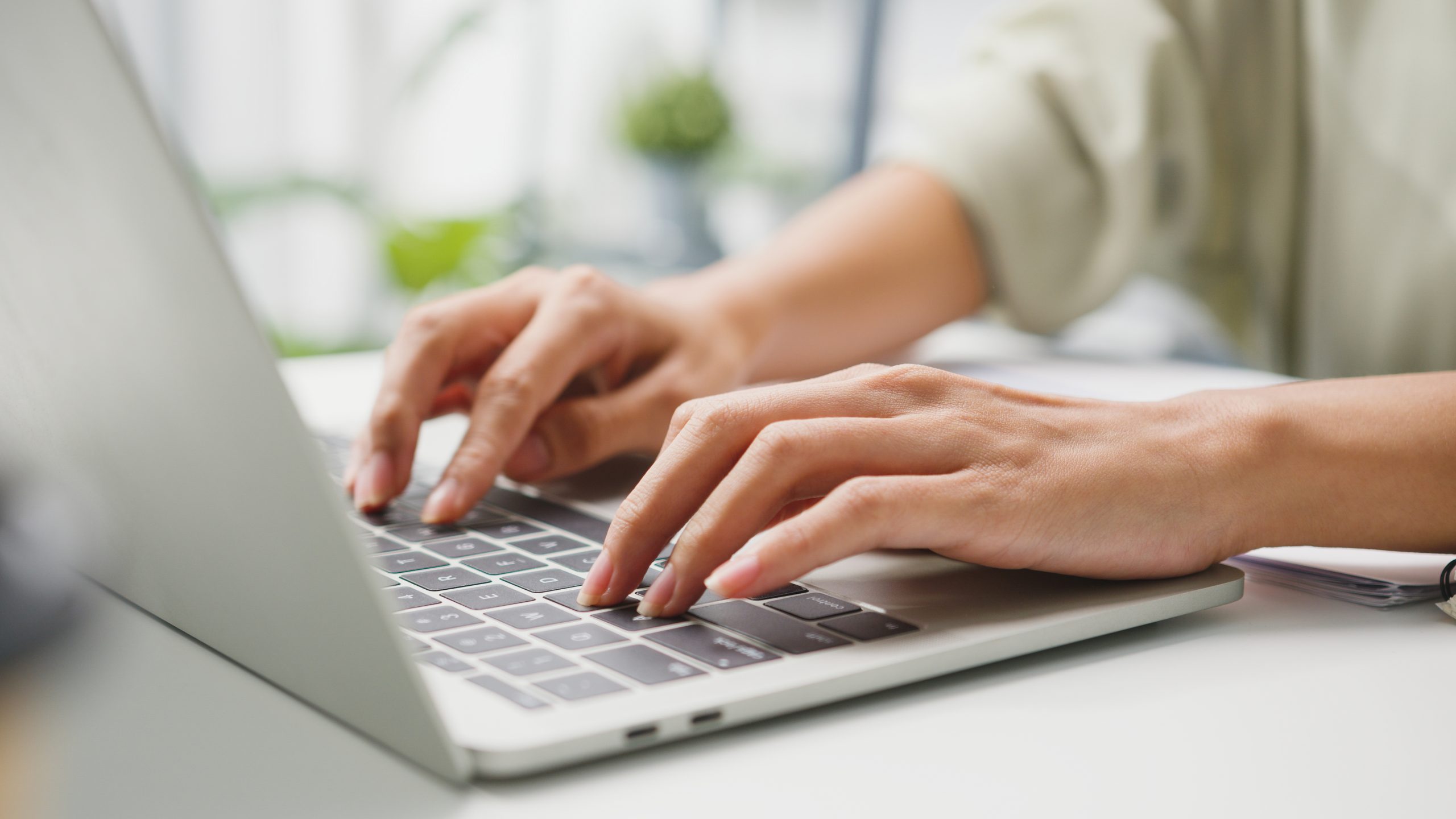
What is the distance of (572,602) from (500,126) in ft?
9.12

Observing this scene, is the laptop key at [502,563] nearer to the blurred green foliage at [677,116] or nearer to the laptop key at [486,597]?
the laptop key at [486,597]

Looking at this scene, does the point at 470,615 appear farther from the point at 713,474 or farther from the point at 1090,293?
the point at 1090,293

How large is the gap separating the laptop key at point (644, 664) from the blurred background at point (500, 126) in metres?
2.22

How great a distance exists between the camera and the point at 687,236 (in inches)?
128

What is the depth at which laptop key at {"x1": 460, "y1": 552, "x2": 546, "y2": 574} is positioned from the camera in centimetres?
42

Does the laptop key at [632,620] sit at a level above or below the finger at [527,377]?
below

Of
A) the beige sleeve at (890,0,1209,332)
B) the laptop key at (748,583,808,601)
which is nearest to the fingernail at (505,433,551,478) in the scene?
the laptop key at (748,583,808,601)

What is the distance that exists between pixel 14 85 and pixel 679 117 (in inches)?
111

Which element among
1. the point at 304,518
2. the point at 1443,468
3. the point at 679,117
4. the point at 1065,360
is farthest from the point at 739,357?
the point at 679,117

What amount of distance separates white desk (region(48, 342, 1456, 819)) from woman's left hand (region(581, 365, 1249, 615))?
0.04 metres

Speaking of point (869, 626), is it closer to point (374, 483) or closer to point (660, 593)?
point (660, 593)

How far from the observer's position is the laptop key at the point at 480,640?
1.09 ft

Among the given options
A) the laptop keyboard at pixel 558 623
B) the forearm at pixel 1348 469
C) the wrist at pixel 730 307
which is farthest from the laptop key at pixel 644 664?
the wrist at pixel 730 307

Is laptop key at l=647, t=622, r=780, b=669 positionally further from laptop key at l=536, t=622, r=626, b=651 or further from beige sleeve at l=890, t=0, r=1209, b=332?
beige sleeve at l=890, t=0, r=1209, b=332
